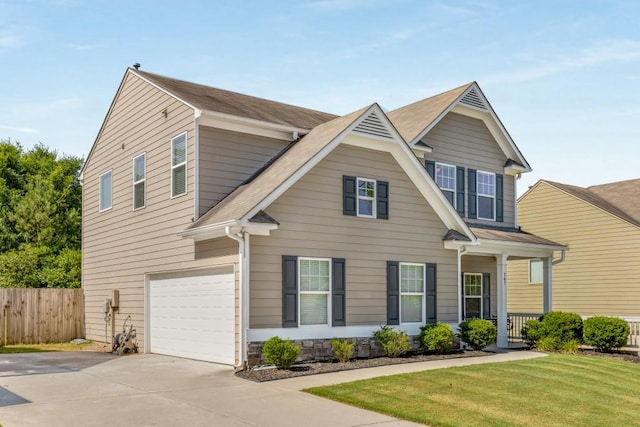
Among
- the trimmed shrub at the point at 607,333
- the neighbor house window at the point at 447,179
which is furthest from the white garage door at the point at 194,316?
the trimmed shrub at the point at 607,333

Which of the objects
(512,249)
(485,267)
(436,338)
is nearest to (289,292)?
(436,338)

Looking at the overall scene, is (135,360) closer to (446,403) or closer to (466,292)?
(446,403)

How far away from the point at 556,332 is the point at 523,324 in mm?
5356

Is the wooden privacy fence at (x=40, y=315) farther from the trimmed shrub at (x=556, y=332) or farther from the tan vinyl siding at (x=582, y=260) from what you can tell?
the tan vinyl siding at (x=582, y=260)

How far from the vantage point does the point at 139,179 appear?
1942 cm

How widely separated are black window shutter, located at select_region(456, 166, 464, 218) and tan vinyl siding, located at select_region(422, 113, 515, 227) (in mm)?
210

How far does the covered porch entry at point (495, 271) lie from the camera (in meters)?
20.4

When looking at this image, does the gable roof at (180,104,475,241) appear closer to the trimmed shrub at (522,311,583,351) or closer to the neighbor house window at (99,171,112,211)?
the trimmed shrub at (522,311,583,351)

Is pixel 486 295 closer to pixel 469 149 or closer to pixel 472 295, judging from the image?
pixel 472 295

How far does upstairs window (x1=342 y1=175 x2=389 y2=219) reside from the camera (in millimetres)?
16438

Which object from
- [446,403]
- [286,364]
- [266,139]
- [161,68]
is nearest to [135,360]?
[286,364]

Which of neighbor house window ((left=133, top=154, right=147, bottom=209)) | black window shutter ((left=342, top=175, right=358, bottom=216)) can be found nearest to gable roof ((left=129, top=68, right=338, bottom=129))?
neighbor house window ((left=133, top=154, right=147, bottom=209))

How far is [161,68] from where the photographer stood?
21.9 m

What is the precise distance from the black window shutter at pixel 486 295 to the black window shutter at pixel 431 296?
16.2 feet
